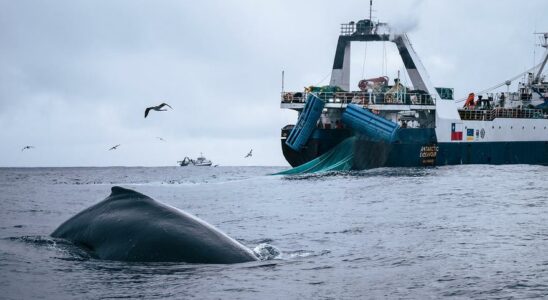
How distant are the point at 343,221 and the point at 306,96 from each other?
44.0m

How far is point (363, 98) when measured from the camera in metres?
64.9

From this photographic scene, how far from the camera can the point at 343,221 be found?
22203mm

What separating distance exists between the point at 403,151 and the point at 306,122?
25.0 feet

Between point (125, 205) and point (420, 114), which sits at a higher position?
point (420, 114)

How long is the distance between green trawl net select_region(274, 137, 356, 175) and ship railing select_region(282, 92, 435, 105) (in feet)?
12.4

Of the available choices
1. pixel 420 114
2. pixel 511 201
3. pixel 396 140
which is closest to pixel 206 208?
pixel 511 201

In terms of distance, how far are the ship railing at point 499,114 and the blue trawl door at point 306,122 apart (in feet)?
59.8

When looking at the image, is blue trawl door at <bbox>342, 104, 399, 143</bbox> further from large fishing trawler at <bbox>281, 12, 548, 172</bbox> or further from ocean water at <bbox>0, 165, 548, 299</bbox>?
ocean water at <bbox>0, 165, 548, 299</bbox>

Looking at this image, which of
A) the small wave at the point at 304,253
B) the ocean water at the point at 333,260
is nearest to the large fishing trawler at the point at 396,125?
the ocean water at the point at 333,260

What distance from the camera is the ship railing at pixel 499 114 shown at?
7425 centimetres

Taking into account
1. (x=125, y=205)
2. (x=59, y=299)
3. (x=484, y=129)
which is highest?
(x=484, y=129)

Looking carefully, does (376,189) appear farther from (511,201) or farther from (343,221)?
(343,221)

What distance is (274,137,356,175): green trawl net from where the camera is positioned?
60.7m

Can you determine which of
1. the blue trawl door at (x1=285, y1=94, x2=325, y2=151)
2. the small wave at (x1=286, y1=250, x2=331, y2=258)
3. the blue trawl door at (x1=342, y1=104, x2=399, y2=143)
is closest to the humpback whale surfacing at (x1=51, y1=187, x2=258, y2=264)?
→ the small wave at (x1=286, y1=250, x2=331, y2=258)
